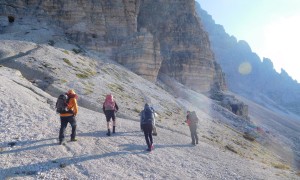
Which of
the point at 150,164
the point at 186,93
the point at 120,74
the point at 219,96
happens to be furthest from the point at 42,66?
the point at 219,96

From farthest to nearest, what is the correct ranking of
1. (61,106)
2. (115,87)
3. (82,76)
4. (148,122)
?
1. (115,87)
2. (82,76)
3. (148,122)
4. (61,106)

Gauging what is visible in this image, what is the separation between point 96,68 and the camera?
156 feet

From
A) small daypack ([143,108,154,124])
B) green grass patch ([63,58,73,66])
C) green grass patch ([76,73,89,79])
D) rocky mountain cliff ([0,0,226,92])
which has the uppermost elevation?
rocky mountain cliff ([0,0,226,92])

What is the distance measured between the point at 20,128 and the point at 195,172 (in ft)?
30.2

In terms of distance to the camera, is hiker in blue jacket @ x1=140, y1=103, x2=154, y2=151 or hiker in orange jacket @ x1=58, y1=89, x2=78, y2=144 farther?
hiker in blue jacket @ x1=140, y1=103, x2=154, y2=151

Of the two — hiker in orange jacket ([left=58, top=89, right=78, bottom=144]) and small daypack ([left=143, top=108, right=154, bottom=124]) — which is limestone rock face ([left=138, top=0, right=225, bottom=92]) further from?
hiker in orange jacket ([left=58, top=89, right=78, bottom=144])

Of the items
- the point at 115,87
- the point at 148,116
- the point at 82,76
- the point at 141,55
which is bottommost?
the point at 115,87

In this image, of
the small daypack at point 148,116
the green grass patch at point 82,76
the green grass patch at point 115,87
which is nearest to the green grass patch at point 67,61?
the green grass patch at point 82,76

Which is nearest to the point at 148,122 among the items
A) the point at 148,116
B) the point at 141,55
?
the point at 148,116

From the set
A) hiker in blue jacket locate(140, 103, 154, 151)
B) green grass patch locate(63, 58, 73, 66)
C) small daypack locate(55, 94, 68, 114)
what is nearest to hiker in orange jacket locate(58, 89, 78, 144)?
small daypack locate(55, 94, 68, 114)

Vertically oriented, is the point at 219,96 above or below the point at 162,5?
below

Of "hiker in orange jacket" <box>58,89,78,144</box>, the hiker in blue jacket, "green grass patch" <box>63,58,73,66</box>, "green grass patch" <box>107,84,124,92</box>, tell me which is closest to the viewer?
"hiker in orange jacket" <box>58,89,78,144</box>

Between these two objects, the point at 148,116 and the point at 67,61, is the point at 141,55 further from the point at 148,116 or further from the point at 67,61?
the point at 148,116

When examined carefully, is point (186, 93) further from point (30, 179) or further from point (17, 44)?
point (30, 179)
